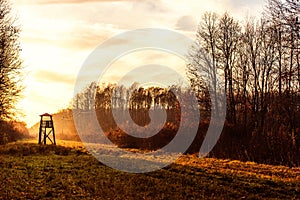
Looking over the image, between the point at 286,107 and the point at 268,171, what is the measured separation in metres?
12.3

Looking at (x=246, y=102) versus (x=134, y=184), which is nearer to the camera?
(x=134, y=184)

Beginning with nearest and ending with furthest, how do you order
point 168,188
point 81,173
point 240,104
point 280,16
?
point 168,188
point 81,173
point 280,16
point 240,104

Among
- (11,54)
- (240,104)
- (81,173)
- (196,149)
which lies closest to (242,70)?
(240,104)

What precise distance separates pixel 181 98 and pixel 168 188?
116ft

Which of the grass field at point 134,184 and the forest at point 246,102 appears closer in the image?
the grass field at point 134,184

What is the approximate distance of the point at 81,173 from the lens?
756 inches

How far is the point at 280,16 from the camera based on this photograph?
2659 centimetres

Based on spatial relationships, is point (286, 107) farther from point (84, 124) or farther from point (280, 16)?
point (84, 124)

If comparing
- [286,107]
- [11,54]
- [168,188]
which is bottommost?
[168,188]

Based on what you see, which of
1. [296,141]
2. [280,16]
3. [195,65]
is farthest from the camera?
[195,65]

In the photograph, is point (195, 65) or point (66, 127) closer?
point (195, 65)

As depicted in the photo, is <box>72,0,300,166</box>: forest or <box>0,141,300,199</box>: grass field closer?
<box>0,141,300,199</box>: grass field

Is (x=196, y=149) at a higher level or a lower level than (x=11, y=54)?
lower

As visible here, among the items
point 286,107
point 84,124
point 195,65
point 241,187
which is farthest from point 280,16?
point 84,124
